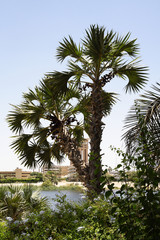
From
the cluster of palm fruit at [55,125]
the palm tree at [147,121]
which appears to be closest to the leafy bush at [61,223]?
the palm tree at [147,121]

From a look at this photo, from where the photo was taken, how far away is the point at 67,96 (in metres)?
8.29

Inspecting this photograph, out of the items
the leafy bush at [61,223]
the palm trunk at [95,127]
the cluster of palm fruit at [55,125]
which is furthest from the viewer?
the cluster of palm fruit at [55,125]

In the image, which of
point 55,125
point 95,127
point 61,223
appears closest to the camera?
point 61,223

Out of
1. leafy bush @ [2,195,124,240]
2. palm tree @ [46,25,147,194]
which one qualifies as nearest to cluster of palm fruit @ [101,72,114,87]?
palm tree @ [46,25,147,194]

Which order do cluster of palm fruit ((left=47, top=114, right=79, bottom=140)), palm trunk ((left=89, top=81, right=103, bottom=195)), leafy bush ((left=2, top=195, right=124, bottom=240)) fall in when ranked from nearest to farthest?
leafy bush ((left=2, top=195, right=124, bottom=240)), palm trunk ((left=89, top=81, right=103, bottom=195)), cluster of palm fruit ((left=47, top=114, right=79, bottom=140))

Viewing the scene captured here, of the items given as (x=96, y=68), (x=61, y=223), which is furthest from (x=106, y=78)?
(x=61, y=223)

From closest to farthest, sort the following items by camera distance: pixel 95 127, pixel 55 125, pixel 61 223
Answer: pixel 61 223
pixel 95 127
pixel 55 125

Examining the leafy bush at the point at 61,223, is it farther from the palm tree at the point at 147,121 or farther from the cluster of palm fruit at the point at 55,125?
the cluster of palm fruit at the point at 55,125

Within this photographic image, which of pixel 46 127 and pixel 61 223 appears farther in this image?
pixel 46 127

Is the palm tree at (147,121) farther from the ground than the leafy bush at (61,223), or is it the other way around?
the palm tree at (147,121)

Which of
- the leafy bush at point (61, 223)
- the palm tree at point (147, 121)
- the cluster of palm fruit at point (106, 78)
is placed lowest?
the leafy bush at point (61, 223)

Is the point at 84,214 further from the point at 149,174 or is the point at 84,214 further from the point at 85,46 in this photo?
the point at 85,46

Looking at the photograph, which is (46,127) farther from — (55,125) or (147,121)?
(147,121)

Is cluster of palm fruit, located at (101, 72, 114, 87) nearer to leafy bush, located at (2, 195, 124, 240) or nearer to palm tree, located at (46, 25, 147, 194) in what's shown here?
palm tree, located at (46, 25, 147, 194)
